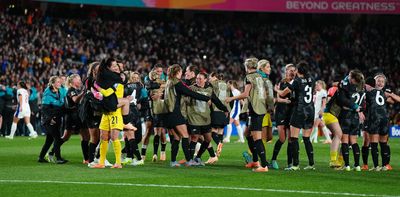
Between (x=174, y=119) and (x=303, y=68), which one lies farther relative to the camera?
(x=174, y=119)

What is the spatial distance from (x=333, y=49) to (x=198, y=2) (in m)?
11.5

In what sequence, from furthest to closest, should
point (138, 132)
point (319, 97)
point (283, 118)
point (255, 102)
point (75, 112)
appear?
point (319, 97) < point (138, 132) < point (75, 112) < point (283, 118) < point (255, 102)

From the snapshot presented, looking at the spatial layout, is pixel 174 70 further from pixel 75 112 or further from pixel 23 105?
pixel 23 105

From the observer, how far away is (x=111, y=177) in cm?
1588

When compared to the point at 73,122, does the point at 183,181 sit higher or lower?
lower

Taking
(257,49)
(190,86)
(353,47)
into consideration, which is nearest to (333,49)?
(353,47)

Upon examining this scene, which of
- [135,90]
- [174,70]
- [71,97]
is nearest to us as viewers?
[174,70]

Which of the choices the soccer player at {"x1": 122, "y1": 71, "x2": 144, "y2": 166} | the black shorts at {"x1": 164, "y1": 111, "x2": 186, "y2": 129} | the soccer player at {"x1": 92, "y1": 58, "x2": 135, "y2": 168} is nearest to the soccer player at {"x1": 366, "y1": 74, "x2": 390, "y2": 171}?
the black shorts at {"x1": 164, "y1": 111, "x2": 186, "y2": 129}

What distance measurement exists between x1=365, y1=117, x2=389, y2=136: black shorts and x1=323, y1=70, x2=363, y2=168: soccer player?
1.39 feet

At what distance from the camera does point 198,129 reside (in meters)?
19.6

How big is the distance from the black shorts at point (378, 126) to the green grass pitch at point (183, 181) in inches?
35.1

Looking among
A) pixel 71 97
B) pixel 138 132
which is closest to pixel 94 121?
pixel 71 97

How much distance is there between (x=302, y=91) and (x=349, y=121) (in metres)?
1.35

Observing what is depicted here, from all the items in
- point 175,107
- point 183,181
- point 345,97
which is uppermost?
point 345,97
